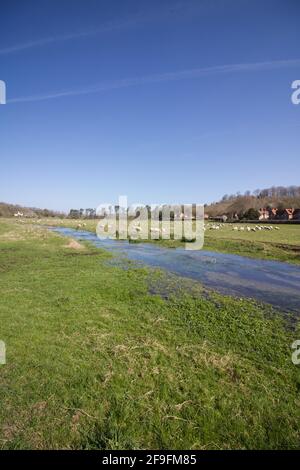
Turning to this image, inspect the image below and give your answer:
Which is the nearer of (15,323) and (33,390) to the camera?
(33,390)

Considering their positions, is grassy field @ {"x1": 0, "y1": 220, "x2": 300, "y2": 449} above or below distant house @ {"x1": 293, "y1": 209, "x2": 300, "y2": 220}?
below

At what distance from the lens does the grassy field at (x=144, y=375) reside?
14.6ft

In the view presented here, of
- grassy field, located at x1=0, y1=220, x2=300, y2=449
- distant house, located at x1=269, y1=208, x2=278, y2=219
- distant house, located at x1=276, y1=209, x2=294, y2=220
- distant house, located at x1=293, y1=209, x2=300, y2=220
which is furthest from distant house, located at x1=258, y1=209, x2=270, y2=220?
grassy field, located at x1=0, y1=220, x2=300, y2=449

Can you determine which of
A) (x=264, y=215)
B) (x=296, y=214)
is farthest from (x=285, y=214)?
(x=264, y=215)

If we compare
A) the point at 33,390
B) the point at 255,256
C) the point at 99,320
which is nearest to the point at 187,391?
the point at 33,390

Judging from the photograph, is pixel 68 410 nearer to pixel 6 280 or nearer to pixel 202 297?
pixel 202 297

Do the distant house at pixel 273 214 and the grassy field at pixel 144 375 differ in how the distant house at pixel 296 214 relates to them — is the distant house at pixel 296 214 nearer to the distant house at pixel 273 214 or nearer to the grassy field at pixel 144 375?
the distant house at pixel 273 214

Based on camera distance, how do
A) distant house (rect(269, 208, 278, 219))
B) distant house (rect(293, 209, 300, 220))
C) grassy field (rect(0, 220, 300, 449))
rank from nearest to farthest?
grassy field (rect(0, 220, 300, 449))
distant house (rect(293, 209, 300, 220))
distant house (rect(269, 208, 278, 219))

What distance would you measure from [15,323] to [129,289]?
582cm

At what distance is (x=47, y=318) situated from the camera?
889 centimetres

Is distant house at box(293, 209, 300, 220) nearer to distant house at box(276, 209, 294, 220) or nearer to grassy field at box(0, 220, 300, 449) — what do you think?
distant house at box(276, 209, 294, 220)

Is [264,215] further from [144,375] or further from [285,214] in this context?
[144,375]

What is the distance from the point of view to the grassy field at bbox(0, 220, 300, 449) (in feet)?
14.6

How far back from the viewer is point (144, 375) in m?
5.97
